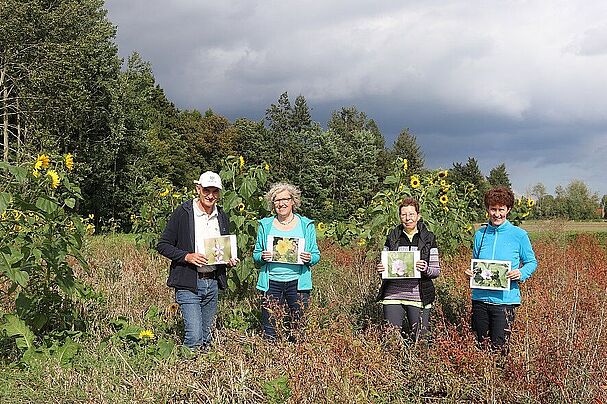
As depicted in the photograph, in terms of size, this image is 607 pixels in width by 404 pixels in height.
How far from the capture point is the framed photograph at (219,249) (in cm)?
454

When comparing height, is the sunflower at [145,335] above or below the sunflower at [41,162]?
below

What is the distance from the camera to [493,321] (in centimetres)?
441

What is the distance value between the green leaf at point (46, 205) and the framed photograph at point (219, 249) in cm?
114

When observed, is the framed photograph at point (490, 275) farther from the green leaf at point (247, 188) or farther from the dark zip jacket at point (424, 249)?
the green leaf at point (247, 188)

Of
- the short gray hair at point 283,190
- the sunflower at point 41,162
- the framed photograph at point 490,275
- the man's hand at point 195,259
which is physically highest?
the sunflower at point 41,162

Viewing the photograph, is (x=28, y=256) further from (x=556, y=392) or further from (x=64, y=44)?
(x=64, y=44)

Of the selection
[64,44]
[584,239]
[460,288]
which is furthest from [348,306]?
[64,44]

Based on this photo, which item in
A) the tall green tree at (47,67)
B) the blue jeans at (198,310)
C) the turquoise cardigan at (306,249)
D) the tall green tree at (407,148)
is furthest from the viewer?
the tall green tree at (407,148)

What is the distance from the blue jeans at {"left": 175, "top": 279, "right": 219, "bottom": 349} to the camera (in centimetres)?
455

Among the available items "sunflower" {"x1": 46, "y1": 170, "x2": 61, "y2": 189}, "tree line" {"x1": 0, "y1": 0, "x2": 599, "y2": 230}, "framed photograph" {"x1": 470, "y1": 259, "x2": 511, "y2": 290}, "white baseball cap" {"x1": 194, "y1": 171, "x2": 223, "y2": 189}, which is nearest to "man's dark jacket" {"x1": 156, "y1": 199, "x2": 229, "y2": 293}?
"white baseball cap" {"x1": 194, "y1": 171, "x2": 223, "y2": 189}

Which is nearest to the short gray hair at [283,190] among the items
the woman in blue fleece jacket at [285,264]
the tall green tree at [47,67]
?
the woman in blue fleece jacket at [285,264]

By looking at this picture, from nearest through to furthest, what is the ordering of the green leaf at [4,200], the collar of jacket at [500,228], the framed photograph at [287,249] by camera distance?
the green leaf at [4,200]
the collar of jacket at [500,228]
the framed photograph at [287,249]

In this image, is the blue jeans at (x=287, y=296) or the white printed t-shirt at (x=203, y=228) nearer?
the white printed t-shirt at (x=203, y=228)

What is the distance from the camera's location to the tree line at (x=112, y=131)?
74.3ft
